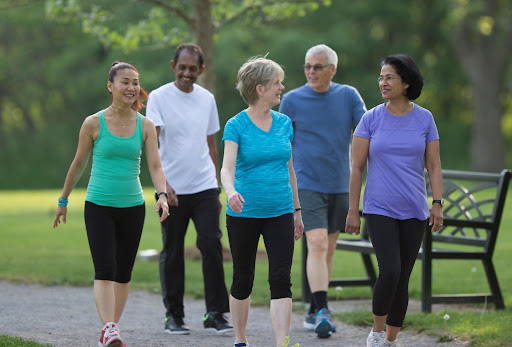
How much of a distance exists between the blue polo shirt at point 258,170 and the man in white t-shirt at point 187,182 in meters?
1.66

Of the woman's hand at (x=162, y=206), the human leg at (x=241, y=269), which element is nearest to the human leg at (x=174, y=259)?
the woman's hand at (x=162, y=206)

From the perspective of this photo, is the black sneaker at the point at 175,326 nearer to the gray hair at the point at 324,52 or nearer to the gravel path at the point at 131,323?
the gravel path at the point at 131,323

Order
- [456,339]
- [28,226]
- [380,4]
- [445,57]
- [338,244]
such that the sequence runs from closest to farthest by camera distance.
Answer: [456,339]
[338,244]
[28,226]
[380,4]
[445,57]

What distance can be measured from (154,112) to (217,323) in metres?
1.64

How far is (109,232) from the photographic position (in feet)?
22.3

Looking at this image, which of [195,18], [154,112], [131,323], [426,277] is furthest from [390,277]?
[195,18]

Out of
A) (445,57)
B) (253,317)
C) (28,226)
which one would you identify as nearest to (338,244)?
(253,317)

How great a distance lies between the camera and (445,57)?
153 feet

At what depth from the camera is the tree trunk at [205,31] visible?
13305mm

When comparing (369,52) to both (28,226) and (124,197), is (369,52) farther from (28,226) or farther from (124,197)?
(124,197)

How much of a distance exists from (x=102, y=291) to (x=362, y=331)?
2301 mm

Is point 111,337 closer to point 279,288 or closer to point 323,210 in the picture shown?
point 279,288

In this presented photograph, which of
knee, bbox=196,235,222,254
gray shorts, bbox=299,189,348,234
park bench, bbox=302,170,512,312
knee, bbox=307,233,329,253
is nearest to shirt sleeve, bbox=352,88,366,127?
gray shorts, bbox=299,189,348,234

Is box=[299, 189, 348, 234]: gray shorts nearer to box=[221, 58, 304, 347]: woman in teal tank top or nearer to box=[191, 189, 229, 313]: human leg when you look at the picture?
box=[191, 189, 229, 313]: human leg
